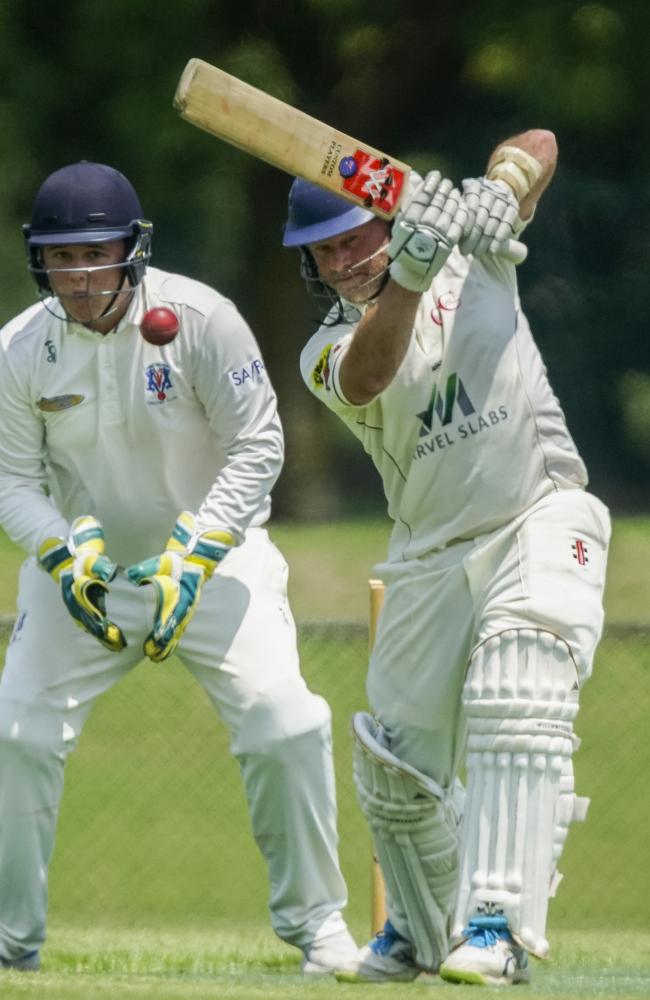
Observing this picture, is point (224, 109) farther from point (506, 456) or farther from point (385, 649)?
point (385, 649)

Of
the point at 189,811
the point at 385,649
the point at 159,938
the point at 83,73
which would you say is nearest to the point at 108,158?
the point at 83,73

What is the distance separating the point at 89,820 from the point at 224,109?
11.9 feet

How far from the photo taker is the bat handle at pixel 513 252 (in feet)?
12.8

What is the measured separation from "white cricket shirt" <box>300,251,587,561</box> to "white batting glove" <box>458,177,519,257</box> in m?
0.20

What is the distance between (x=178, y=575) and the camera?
4273 millimetres

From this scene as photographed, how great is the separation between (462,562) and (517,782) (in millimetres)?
506

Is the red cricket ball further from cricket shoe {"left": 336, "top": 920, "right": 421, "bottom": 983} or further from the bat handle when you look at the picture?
cricket shoe {"left": 336, "top": 920, "right": 421, "bottom": 983}

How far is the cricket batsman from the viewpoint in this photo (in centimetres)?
363

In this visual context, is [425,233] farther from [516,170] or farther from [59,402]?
[59,402]

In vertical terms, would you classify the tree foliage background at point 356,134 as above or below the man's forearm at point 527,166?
above

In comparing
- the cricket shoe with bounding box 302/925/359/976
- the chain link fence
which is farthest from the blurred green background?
the cricket shoe with bounding box 302/925/359/976

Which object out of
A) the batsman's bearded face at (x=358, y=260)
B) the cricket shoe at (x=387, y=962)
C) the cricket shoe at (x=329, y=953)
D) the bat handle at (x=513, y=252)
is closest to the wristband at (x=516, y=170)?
the bat handle at (x=513, y=252)

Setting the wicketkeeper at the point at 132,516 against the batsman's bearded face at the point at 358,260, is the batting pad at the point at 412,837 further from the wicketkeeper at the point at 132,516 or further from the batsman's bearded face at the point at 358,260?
the batsman's bearded face at the point at 358,260

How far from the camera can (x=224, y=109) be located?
3.77 metres
